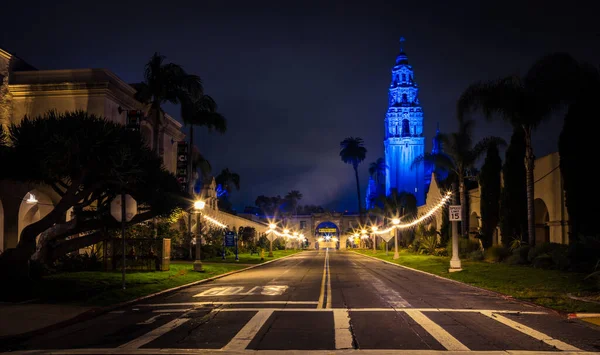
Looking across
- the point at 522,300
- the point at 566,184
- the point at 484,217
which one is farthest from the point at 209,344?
the point at 484,217

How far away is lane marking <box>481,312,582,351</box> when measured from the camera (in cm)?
981

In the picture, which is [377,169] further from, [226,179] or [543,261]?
[543,261]

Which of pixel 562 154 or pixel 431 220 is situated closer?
pixel 562 154

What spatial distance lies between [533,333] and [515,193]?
1075 inches

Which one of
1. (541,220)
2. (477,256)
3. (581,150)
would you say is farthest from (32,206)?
(541,220)

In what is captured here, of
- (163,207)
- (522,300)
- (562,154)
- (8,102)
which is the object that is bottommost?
(522,300)

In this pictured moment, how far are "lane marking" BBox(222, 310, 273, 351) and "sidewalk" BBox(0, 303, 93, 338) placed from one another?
425 cm

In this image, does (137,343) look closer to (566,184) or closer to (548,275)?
(548,275)

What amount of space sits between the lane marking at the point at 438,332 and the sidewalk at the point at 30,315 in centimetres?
794

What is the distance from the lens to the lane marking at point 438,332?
969 centimetres

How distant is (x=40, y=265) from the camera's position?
68.9 ft

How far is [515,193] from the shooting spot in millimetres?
36656

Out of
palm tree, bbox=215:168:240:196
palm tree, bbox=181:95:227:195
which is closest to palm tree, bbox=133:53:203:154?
palm tree, bbox=181:95:227:195

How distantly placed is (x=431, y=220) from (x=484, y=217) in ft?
84.4
